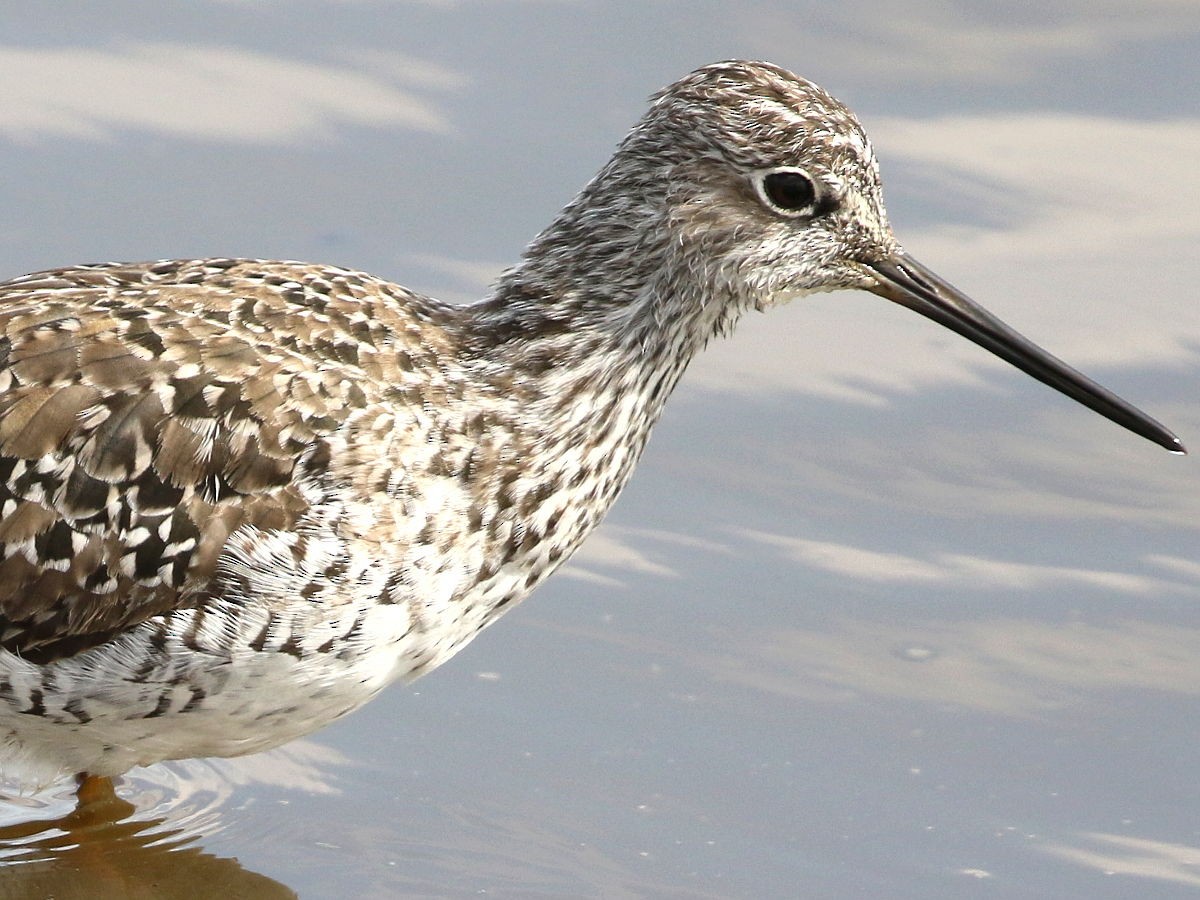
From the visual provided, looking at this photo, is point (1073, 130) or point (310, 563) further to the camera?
point (1073, 130)

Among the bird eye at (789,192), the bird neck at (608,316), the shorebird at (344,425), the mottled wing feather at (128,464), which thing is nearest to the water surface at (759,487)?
the shorebird at (344,425)

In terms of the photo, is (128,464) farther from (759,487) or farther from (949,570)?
(949,570)

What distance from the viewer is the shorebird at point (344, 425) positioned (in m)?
6.94

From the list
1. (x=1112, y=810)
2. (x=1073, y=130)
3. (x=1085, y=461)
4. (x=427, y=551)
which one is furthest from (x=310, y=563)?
(x=1073, y=130)

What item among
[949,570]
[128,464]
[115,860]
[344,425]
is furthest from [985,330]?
[115,860]

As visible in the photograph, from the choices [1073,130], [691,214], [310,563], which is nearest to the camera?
[310,563]

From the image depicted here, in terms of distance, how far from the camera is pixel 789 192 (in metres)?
7.38

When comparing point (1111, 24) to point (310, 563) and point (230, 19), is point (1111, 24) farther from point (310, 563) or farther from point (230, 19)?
point (310, 563)

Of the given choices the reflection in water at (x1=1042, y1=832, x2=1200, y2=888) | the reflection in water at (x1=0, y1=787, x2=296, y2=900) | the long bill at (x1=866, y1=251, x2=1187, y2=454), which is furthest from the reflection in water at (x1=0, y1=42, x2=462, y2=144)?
the reflection in water at (x1=1042, y1=832, x2=1200, y2=888)

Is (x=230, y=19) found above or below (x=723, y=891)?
above

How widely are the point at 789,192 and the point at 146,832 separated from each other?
3.13 metres

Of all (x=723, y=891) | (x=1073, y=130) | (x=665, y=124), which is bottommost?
(x=723, y=891)

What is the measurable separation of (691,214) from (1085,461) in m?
3.07

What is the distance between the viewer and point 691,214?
24.3 feet
